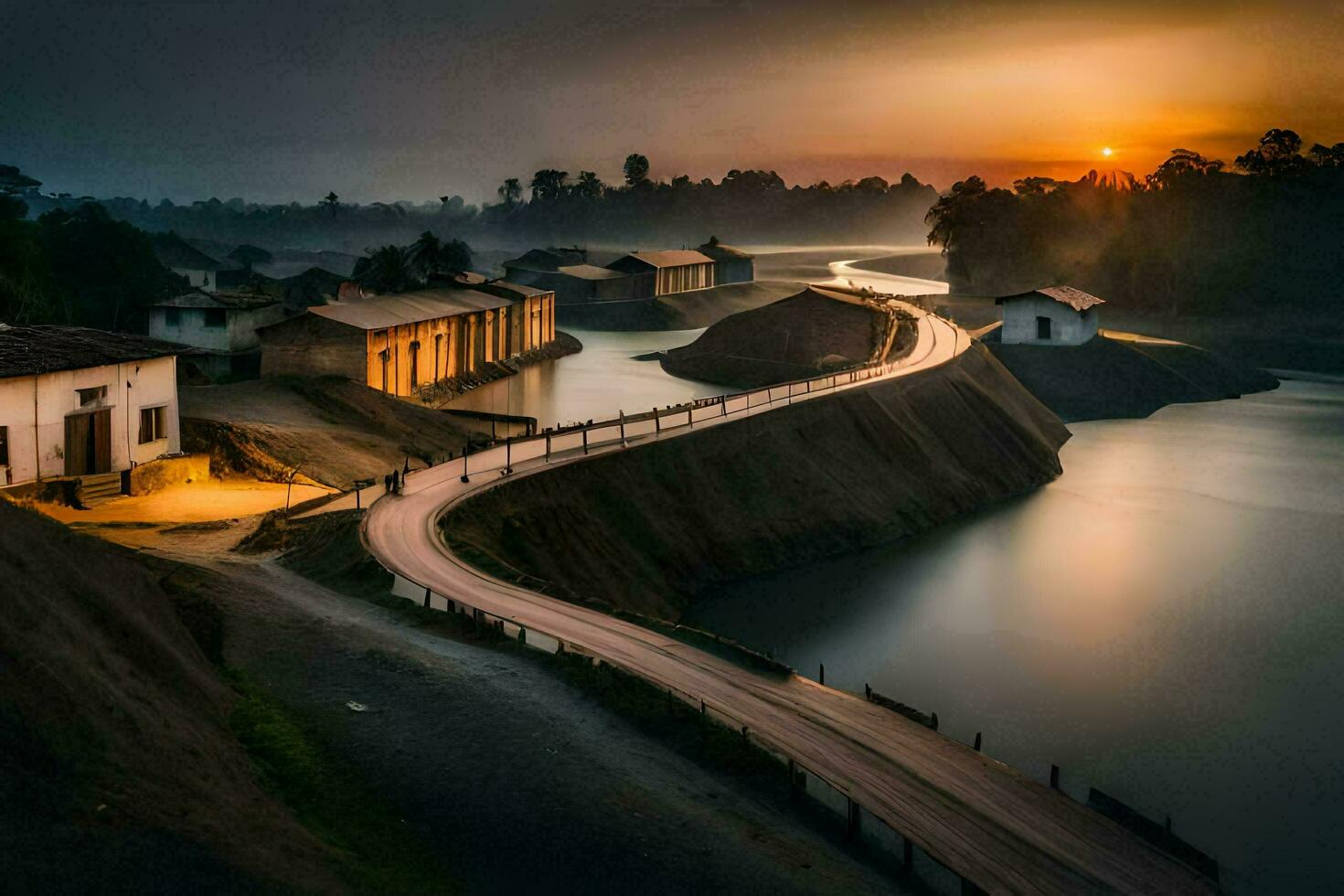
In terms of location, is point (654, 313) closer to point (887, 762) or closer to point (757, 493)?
Answer: point (757, 493)

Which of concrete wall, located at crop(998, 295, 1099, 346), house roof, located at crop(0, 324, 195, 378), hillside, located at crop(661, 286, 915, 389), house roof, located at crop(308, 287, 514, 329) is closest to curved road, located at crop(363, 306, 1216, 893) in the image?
house roof, located at crop(0, 324, 195, 378)

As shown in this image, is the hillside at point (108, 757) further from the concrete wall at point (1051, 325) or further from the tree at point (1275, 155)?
the tree at point (1275, 155)

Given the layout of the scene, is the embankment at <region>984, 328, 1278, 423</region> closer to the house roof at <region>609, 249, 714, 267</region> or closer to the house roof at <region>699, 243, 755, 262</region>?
the house roof at <region>609, 249, 714, 267</region>

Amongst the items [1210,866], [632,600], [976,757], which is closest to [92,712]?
[976,757]

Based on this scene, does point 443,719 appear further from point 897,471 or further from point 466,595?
point 897,471

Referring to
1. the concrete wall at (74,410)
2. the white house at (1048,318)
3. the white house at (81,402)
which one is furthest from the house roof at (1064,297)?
the white house at (81,402)

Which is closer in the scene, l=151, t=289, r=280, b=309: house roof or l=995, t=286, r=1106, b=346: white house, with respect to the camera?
l=151, t=289, r=280, b=309: house roof

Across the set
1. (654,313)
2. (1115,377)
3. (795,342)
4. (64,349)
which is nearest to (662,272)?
(654,313)
